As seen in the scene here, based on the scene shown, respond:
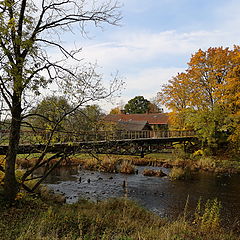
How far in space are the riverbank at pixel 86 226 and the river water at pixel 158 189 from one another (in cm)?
220

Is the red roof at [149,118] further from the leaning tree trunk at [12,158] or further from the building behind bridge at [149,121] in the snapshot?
the leaning tree trunk at [12,158]

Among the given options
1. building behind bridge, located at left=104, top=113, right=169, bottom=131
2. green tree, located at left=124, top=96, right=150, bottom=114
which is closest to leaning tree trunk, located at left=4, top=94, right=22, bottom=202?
building behind bridge, located at left=104, top=113, right=169, bottom=131

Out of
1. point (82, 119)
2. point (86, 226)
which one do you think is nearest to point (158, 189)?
point (82, 119)

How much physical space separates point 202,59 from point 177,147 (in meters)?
9.32

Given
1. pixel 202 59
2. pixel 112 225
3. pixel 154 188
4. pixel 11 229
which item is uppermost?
→ pixel 202 59

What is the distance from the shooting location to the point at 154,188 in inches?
567

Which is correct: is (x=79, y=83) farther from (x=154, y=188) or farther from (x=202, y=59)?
(x=202, y=59)

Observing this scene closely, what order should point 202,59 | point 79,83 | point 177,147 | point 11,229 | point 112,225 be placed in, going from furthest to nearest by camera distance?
point 177,147 < point 202,59 < point 79,83 < point 112,225 < point 11,229

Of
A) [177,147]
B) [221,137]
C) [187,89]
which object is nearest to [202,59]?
[187,89]

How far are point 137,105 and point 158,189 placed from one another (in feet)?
141

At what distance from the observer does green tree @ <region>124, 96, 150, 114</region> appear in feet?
184

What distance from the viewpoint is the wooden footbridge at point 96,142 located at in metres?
8.64

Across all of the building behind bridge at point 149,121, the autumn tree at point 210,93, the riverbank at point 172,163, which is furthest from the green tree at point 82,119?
the building behind bridge at point 149,121

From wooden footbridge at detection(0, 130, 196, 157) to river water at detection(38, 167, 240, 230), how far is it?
2184 mm
